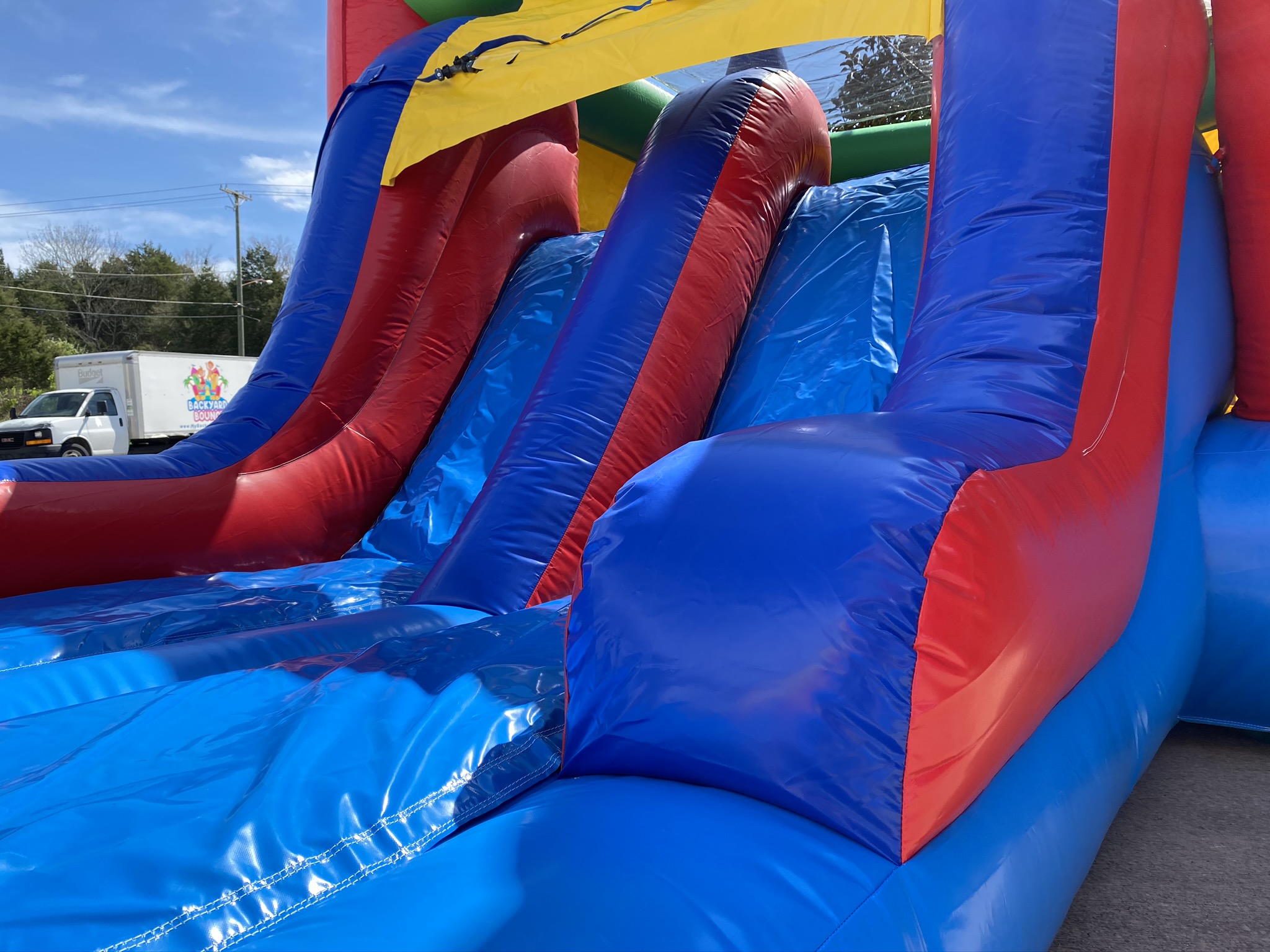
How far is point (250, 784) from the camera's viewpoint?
964 millimetres

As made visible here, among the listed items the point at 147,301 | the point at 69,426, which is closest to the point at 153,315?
the point at 147,301

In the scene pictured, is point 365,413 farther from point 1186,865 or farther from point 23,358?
point 23,358

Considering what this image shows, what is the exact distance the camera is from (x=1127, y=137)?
4.90ft

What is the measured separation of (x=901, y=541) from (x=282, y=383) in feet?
8.82

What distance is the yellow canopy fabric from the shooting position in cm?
222

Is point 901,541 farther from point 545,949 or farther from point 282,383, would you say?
point 282,383

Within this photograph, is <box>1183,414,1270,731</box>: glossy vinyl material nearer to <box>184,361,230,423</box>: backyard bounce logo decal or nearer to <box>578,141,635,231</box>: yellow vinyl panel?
<box>578,141,635,231</box>: yellow vinyl panel

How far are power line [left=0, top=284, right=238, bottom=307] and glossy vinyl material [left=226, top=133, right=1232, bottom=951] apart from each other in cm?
2614

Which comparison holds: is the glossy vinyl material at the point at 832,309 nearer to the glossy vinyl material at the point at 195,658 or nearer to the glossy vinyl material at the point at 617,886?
the glossy vinyl material at the point at 195,658

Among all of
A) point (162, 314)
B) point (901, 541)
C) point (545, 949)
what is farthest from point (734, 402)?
point (162, 314)

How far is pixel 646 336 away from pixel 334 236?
5.16 feet

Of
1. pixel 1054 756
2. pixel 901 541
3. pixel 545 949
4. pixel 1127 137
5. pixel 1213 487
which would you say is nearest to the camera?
pixel 545 949

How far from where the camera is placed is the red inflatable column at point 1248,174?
6.38ft

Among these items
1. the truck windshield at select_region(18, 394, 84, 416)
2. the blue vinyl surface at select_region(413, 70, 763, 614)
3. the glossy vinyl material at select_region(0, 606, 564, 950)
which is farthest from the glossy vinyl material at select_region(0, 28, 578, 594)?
the truck windshield at select_region(18, 394, 84, 416)
